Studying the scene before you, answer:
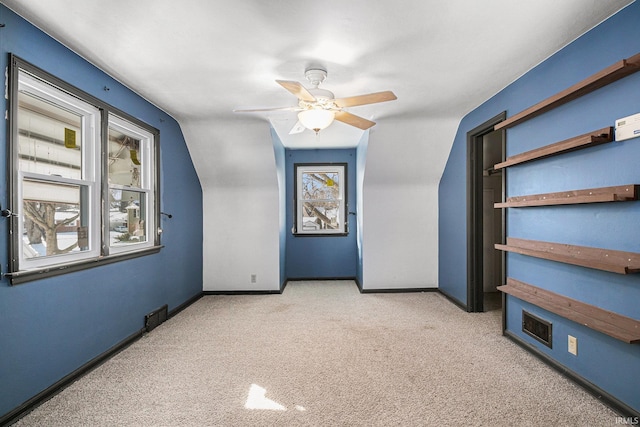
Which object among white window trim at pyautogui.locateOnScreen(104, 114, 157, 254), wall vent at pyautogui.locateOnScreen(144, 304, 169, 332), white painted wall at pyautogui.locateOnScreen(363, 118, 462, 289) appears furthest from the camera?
white painted wall at pyautogui.locateOnScreen(363, 118, 462, 289)

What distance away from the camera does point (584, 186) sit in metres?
2.19

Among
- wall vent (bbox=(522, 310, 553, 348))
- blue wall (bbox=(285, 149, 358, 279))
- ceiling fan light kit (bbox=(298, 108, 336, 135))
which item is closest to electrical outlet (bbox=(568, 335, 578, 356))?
wall vent (bbox=(522, 310, 553, 348))

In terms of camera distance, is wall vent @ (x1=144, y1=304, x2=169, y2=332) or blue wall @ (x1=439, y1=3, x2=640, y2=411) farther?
wall vent @ (x1=144, y1=304, x2=169, y2=332)

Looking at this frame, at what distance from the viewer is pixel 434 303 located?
171 inches

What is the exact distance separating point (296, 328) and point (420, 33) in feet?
9.59

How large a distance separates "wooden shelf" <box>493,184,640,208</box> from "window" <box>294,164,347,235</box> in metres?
3.28

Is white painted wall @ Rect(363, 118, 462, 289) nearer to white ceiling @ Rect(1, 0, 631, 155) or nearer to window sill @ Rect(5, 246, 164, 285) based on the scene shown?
white ceiling @ Rect(1, 0, 631, 155)

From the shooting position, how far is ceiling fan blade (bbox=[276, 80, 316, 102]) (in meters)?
2.26

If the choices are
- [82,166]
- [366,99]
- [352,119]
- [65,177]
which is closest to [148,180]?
[82,166]

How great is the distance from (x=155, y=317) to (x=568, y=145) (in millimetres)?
4020

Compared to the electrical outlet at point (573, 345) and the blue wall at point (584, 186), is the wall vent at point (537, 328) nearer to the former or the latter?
the blue wall at point (584, 186)

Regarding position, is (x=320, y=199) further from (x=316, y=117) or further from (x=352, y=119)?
(x=316, y=117)

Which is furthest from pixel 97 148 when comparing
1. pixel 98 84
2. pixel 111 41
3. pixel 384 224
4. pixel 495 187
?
pixel 495 187

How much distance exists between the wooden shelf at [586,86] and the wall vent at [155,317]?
3.99 m
